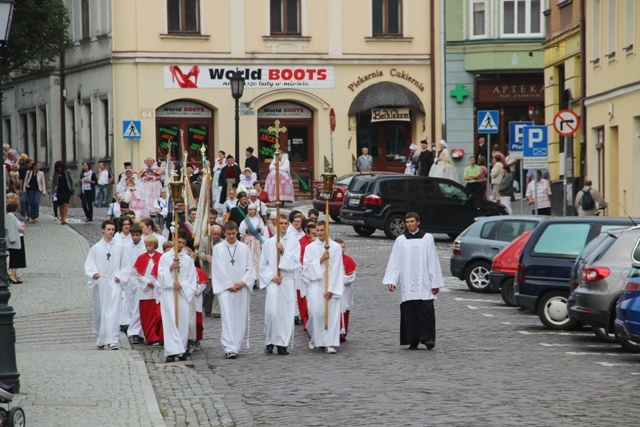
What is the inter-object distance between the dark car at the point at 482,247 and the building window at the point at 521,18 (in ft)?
84.0

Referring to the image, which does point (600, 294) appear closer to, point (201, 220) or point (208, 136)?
point (201, 220)

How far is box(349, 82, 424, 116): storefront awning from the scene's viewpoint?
52.1m

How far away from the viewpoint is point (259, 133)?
2030 inches

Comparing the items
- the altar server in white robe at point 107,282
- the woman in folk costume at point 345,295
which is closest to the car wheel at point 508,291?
the woman in folk costume at point 345,295

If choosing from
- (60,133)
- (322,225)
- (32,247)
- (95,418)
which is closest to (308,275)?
(322,225)

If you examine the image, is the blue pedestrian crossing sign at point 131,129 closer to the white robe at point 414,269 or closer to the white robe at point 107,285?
the white robe at point 107,285

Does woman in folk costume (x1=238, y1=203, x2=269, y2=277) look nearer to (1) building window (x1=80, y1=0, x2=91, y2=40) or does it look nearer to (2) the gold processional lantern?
(2) the gold processional lantern

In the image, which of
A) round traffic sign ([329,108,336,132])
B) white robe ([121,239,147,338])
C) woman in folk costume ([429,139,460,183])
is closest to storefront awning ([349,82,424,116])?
round traffic sign ([329,108,336,132])

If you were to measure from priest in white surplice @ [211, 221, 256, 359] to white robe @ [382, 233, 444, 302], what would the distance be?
1724 millimetres

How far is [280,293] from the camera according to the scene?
19.5 meters

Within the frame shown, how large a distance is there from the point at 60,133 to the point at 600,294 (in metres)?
41.1

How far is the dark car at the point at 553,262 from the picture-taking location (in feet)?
69.6

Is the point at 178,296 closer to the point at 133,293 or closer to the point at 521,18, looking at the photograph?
the point at 133,293

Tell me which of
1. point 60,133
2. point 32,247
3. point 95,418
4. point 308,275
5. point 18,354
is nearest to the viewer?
point 95,418
